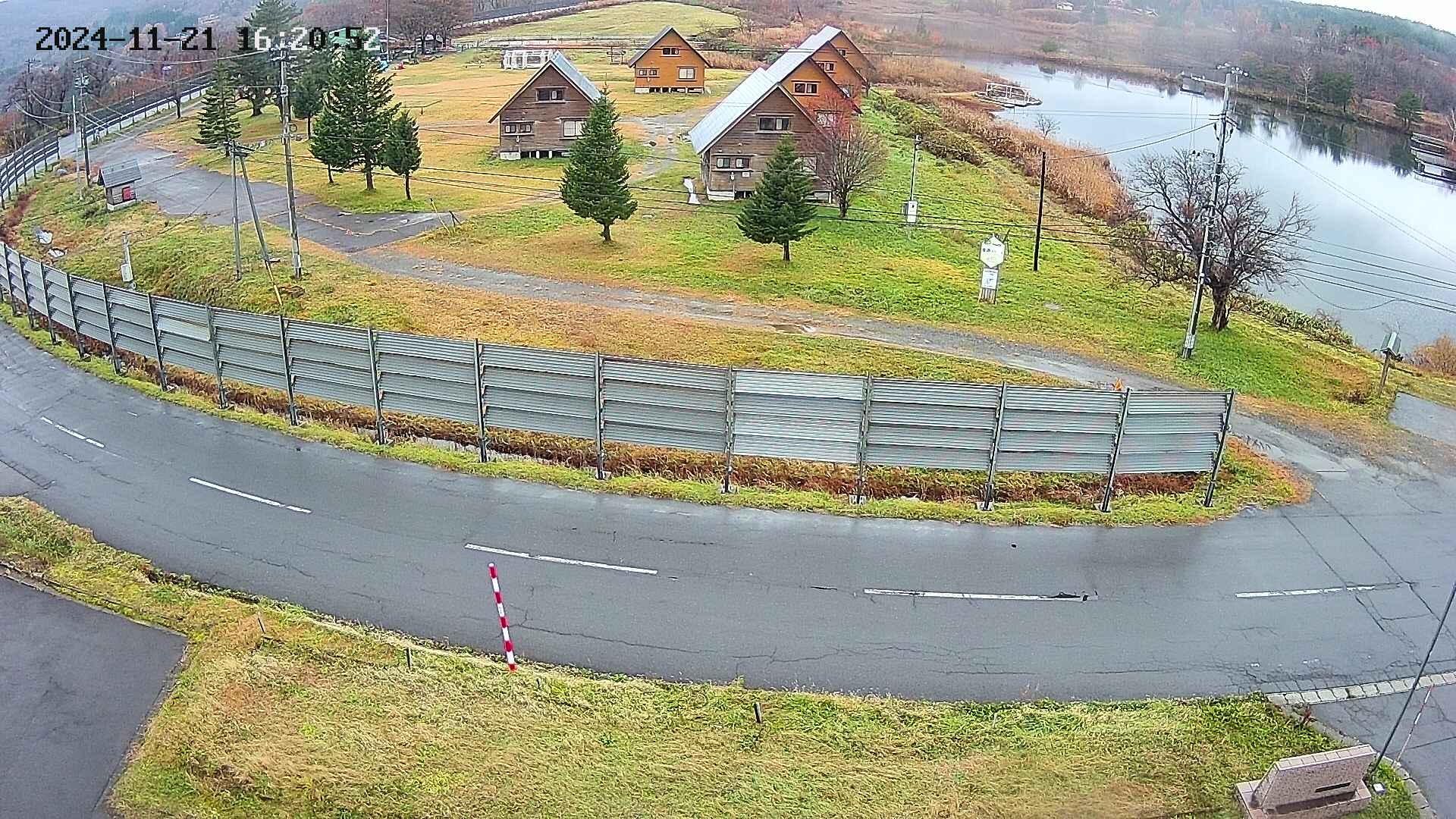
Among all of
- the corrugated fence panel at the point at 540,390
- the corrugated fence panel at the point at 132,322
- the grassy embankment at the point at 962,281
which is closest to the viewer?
the corrugated fence panel at the point at 540,390

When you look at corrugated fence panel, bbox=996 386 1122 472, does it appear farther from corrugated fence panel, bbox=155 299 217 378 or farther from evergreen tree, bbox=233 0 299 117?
evergreen tree, bbox=233 0 299 117

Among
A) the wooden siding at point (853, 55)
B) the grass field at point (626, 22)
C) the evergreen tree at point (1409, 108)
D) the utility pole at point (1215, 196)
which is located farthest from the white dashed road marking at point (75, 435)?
the grass field at point (626, 22)

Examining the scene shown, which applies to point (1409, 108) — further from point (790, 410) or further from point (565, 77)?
point (790, 410)

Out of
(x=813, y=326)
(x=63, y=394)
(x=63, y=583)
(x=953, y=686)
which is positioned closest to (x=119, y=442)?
(x=63, y=394)

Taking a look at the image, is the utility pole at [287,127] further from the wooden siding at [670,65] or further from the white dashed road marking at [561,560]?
the wooden siding at [670,65]

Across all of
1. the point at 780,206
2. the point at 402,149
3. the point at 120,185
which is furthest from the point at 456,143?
the point at 780,206
